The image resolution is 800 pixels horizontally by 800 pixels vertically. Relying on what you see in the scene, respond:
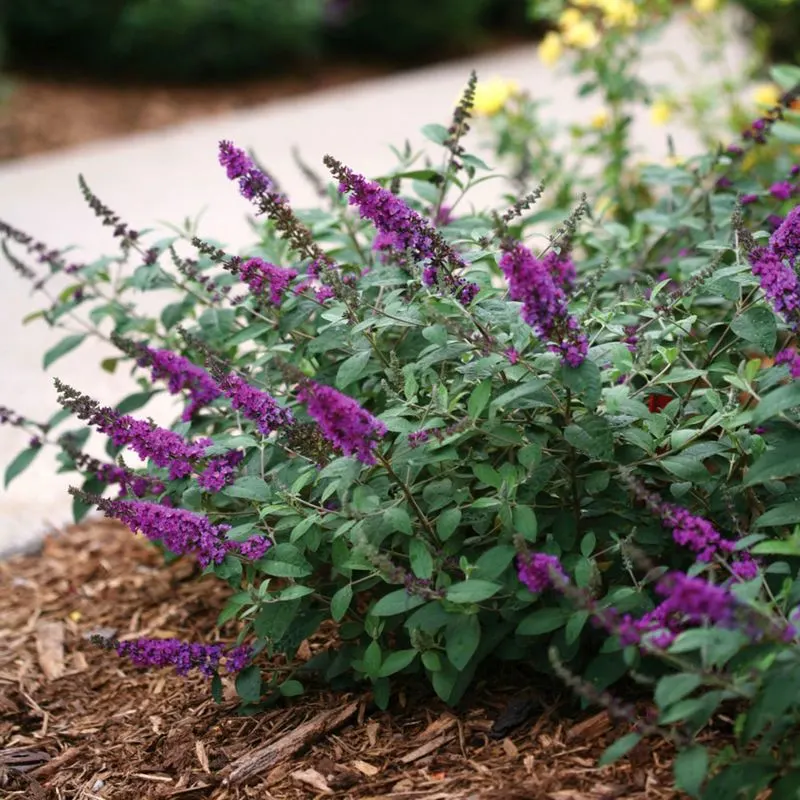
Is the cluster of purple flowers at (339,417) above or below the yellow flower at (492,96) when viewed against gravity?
below

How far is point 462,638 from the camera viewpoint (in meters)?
2.27

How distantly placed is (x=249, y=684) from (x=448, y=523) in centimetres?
63

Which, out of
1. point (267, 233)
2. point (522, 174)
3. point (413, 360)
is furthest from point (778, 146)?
point (413, 360)

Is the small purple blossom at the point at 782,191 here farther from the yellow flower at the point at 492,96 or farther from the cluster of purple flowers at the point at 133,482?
the yellow flower at the point at 492,96

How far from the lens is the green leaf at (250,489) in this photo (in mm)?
2436

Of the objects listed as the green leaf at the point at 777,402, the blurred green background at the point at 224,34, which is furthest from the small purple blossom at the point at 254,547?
the blurred green background at the point at 224,34

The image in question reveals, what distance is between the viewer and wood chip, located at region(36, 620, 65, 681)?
3.06 m

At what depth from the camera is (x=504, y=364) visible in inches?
88.7

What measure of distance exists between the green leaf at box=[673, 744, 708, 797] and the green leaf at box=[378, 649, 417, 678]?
2.09 ft

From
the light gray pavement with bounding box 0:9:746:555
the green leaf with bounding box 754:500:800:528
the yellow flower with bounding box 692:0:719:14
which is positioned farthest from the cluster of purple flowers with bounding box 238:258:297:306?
the yellow flower with bounding box 692:0:719:14

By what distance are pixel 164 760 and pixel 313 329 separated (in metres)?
1.15

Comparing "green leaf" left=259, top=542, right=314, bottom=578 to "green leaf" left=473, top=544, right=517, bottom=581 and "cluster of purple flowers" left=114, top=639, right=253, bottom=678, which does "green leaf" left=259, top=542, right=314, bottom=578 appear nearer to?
"cluster of purple flowers" left=114, top=639, right=253, bottom=678

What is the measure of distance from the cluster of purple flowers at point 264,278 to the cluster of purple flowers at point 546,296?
713 mm

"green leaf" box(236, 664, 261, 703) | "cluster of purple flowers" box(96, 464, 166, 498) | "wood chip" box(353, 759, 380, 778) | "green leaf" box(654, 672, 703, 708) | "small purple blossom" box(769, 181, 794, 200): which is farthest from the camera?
"small purple blossom" box(769, 181, 794, 200)
